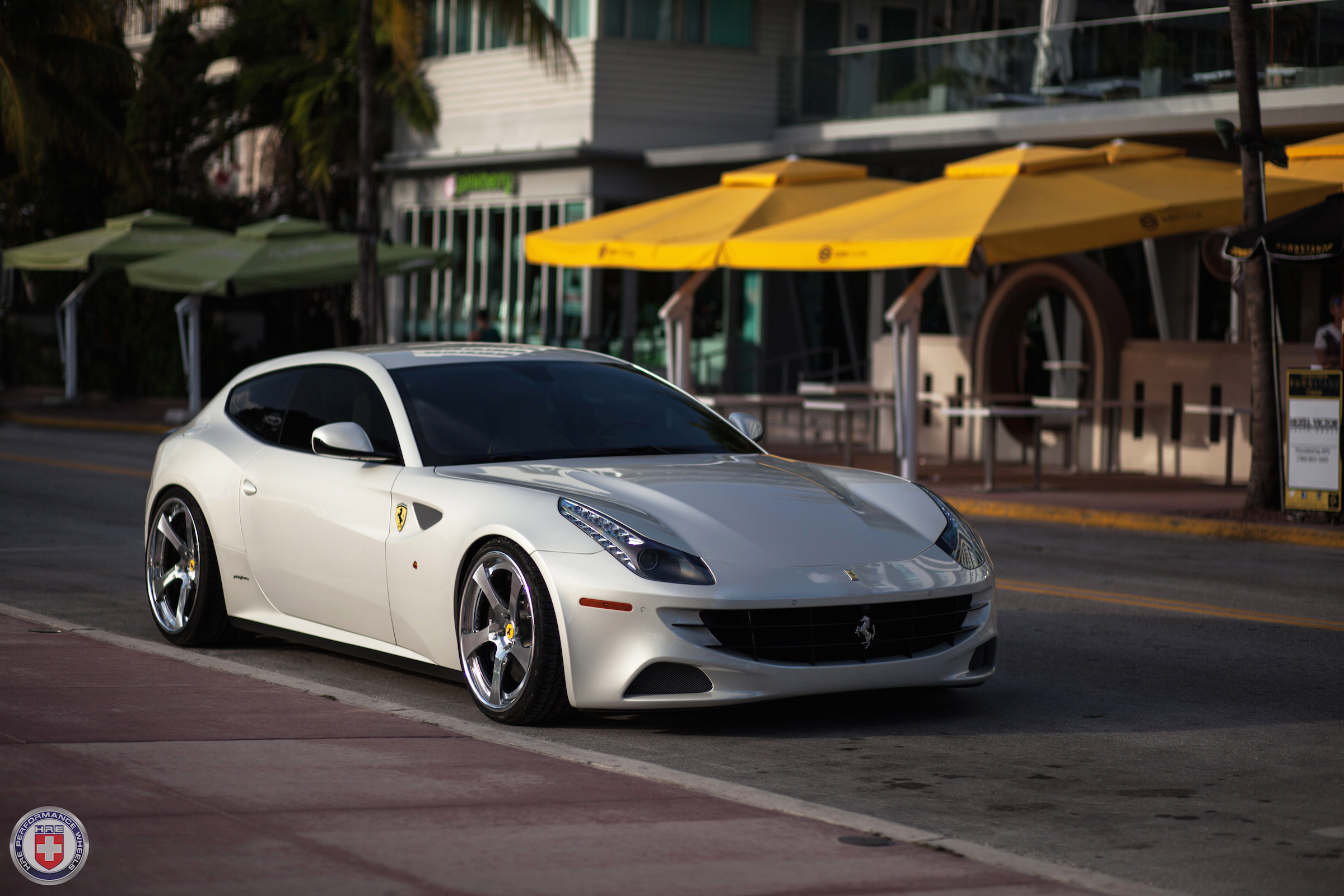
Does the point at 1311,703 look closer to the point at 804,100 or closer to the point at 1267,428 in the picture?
the point at 1267,428

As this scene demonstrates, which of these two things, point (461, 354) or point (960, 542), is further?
point (461, 354)

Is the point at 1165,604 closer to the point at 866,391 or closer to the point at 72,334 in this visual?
the point at 866,391

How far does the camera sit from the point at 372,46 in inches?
1104

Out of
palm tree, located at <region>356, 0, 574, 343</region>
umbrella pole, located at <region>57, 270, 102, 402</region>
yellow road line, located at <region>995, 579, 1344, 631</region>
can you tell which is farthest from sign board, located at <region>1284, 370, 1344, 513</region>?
umbrella pole, located at <region>57, 270, 102, 402</region>

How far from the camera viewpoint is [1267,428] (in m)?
16.1

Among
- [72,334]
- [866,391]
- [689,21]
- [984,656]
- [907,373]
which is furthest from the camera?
[72,334]

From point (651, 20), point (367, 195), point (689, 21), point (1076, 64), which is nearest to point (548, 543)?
point (1076, 64)

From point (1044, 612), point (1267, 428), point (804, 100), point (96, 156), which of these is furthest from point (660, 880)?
point (96, 156)

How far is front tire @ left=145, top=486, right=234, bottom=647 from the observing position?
812cm

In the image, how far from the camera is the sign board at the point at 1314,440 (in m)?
15.2

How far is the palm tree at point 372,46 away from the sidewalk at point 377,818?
2168 centimetres

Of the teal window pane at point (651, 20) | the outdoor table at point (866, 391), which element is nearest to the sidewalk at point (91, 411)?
the teal window pane at point (651, 20)

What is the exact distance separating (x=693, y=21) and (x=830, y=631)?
28234mm

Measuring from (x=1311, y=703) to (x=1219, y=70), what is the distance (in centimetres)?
1817
